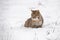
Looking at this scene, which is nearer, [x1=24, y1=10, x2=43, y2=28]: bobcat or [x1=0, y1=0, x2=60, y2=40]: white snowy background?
[x1=0, y1=0, x2=60, y2=40]: white snowy background

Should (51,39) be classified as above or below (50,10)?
below

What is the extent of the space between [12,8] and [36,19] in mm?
1126

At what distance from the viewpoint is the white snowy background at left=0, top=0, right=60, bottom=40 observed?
243 cm

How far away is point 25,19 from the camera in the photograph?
3096 mm

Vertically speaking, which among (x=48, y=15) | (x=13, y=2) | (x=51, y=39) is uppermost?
(x=13, y=2)

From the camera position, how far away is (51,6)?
3.80m

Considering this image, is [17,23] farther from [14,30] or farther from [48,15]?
[48,15]

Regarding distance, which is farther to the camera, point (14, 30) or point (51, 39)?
point (14, 30)

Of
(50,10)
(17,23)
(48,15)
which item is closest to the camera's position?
(17,23)

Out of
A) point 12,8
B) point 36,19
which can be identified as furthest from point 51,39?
point 12,8

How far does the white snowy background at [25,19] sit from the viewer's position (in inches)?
95.8

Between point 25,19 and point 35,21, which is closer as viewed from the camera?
point 35,21

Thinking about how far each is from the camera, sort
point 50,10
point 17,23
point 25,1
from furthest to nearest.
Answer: point 25,1 < point 50,10 < point 17,23

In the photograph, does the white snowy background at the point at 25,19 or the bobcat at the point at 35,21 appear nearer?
the white snowy background at the point at 25,19
